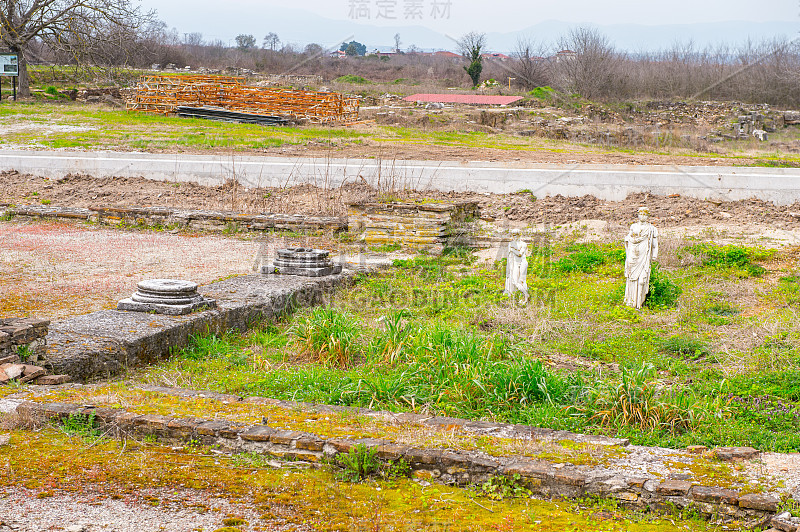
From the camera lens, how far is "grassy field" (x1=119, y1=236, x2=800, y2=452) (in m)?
5.40

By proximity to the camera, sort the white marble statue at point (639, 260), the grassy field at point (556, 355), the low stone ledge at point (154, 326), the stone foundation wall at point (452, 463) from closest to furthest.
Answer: the stone foundation wall at point (452, 463), the grassy field at point (556, 355), the low stone ledge at point (154, 326), the white marble statue at point (639, 260)

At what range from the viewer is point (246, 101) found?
30.4 meters

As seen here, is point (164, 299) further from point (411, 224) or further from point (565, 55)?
point (565, 55)

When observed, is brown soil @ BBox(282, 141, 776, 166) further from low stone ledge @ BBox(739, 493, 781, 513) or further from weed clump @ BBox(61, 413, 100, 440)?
low stone ledge @ BBox(739, 493, 781, 513)

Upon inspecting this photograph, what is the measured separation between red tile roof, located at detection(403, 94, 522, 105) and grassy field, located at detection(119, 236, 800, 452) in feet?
81.0

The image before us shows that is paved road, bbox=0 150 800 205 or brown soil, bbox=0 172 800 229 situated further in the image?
paved road, bbox=0 150 800 205

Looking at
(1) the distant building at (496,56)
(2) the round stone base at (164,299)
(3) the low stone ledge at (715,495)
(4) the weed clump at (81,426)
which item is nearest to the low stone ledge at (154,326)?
(2) the round stone base at (164,299)

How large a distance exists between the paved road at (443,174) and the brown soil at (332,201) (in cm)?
52

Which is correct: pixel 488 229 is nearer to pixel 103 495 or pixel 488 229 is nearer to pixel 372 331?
pixel 372 331

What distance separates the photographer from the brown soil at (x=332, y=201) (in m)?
14.2

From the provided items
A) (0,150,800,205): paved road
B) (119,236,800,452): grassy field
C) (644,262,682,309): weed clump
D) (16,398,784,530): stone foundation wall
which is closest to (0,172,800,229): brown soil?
(0,150,800,205): paved road

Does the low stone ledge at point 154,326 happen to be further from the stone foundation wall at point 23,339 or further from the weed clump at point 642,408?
the weed clump at point 642,408

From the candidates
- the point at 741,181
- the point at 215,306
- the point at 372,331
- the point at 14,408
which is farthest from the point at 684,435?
the point at 741,181

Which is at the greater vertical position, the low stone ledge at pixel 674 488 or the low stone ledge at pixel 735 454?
A: the low stone ledge at pixel 735 454
